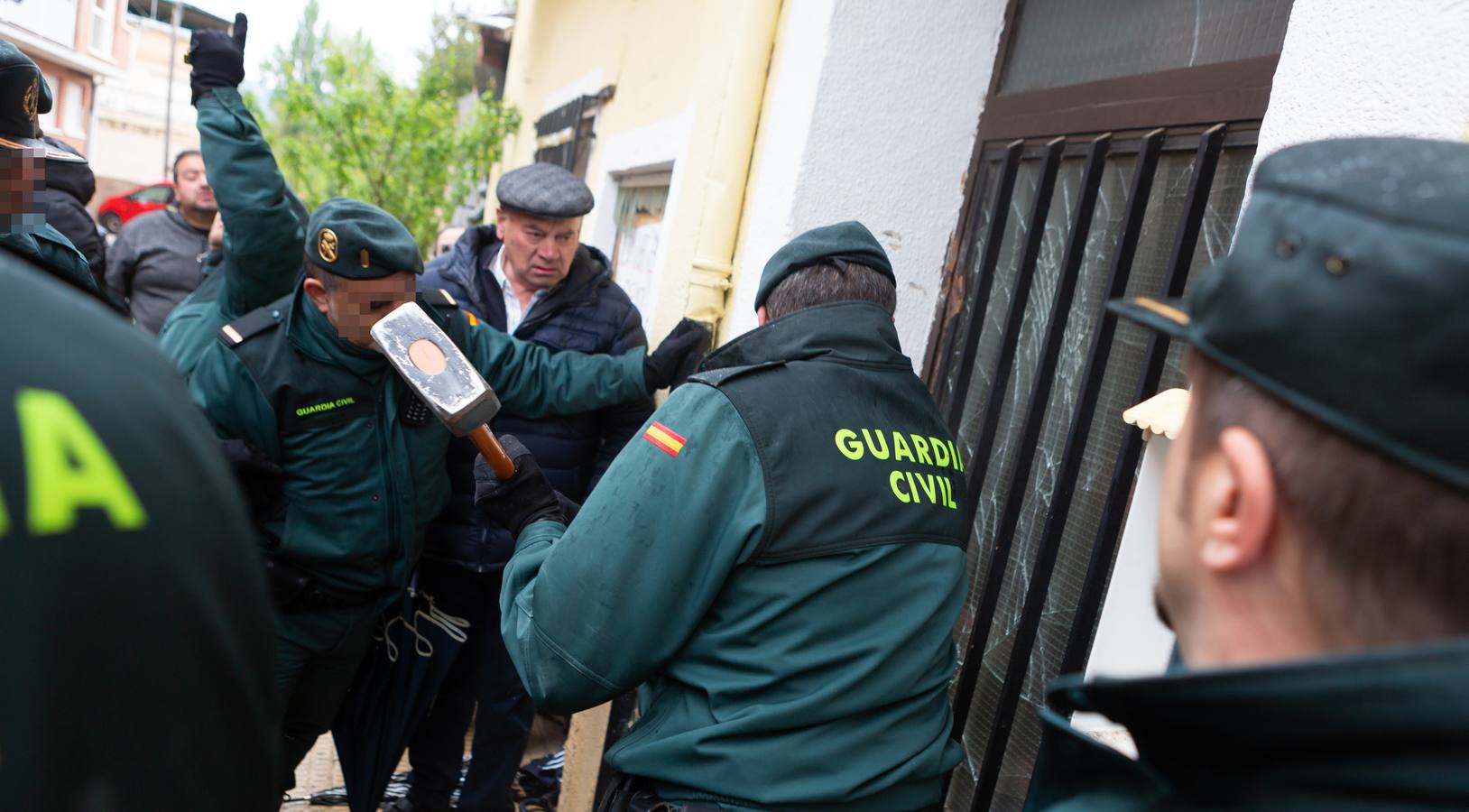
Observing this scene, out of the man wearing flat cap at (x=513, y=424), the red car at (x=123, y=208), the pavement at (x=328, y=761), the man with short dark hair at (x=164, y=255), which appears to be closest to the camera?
the man wearing flat cap at (x=513, y=424)

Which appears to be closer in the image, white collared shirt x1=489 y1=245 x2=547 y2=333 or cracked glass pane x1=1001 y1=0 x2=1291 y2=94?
cracked glass pane x1=1001 y1=0 x2=1291 y2=94

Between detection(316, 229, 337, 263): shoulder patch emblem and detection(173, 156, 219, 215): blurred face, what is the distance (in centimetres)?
274

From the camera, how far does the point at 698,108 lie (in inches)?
146

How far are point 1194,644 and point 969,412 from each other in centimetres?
200

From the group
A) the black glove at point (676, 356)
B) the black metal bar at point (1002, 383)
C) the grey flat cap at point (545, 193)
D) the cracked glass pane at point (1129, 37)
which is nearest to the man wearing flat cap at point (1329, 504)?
the cracked glass pane at point (1129, 37)

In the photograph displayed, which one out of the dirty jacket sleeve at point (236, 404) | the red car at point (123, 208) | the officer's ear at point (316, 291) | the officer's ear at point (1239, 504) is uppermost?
the officer's ear at point (1239, 504)

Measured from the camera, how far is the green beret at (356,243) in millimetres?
2611

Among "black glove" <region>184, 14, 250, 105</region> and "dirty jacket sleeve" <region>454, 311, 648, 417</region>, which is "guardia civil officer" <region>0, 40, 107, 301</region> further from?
"dirty jacket sleeve" <region>454, 311, 648, 417</region>

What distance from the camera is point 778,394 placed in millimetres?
1736

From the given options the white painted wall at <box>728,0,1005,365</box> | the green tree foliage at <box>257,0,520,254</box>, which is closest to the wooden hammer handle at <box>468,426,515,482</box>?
the white painted wall at <box>728,0,1005,365</box>

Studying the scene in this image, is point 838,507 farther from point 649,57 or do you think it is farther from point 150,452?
point 649,57

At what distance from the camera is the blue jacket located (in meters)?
3.18

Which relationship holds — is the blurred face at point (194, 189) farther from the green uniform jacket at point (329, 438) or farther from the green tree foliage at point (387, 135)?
the green uniform jacket at point (329, 438)

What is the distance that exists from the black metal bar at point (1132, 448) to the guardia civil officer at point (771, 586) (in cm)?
36
